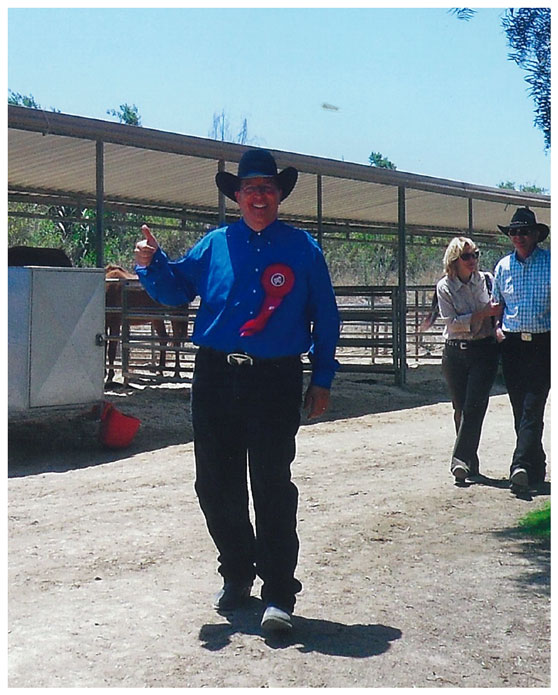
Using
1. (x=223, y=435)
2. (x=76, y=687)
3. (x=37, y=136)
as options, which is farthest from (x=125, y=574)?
(x=37, y=136)

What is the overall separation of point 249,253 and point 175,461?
4357 mm

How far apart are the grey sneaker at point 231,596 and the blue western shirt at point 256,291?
37.2 inches

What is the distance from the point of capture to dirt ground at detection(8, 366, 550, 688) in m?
3.87

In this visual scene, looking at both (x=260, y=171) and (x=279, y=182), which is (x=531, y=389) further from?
(x=260, y=171)

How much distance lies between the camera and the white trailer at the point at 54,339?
8.48m

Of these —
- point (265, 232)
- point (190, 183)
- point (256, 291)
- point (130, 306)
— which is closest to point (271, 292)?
point (256, 291)

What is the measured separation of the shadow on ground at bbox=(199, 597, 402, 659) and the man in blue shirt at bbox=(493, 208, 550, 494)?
2.95 metres

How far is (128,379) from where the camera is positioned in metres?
14.4

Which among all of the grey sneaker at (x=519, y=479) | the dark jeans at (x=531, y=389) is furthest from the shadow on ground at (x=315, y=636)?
the dark jeans at (x=531, y=389)

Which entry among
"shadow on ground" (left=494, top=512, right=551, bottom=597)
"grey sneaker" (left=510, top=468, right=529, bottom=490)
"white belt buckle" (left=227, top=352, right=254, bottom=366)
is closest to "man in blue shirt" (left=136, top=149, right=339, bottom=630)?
"white belt buckle" (left=227, top=352, right=254, bottom=366)

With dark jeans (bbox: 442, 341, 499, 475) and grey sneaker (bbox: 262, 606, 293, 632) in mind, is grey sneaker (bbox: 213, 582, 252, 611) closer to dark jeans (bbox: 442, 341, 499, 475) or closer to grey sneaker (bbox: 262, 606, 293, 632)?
grey sneaker (bbox: 262, 606, 293, 632)

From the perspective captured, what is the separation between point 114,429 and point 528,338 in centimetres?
373

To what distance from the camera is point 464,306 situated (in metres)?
7.51

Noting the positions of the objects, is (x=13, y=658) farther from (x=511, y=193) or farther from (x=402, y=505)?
(x=511, y=193)
